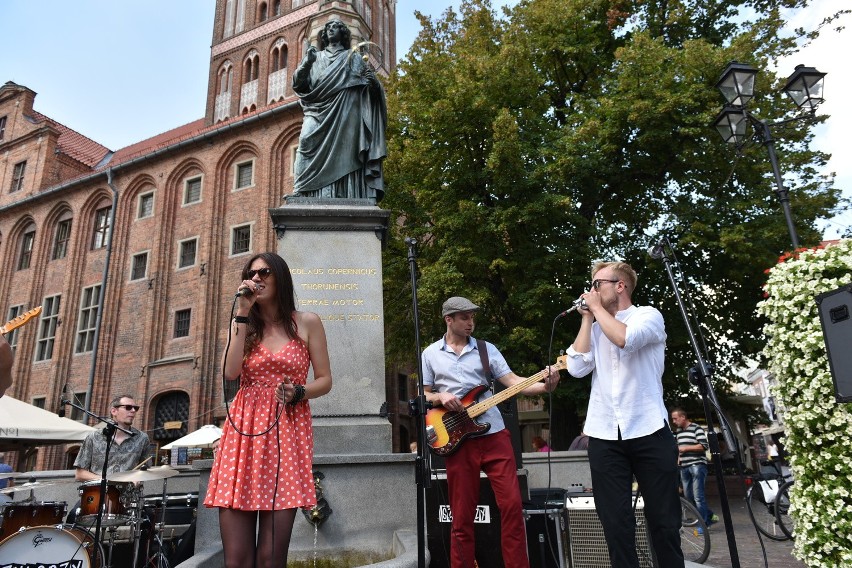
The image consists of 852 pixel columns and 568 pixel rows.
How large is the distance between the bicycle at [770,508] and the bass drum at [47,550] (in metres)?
7.03

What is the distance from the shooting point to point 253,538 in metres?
2.49

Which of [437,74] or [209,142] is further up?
[209,142]

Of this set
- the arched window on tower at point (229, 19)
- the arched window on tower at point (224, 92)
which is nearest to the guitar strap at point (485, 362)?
the arched window on tower at point (224, 92)

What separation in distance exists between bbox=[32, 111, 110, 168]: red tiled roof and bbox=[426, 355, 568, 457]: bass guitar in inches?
1403

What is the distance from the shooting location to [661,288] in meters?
14.0

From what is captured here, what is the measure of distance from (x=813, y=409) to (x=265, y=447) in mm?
3383

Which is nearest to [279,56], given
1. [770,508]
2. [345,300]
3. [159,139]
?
[159,139]

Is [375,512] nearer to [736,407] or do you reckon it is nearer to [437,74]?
[437,74]

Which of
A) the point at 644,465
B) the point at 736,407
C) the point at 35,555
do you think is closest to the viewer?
the point at 644,465

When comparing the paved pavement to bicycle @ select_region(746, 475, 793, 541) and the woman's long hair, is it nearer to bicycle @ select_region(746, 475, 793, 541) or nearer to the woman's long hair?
bicycle @ select_region(746, 475, 793, 541)

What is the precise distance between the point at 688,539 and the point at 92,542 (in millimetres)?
5543

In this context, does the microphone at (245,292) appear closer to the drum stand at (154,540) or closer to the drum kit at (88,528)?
the drum kit at (88,528)

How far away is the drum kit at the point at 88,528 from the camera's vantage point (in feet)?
15.6

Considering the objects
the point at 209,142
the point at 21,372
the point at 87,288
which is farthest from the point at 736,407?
the point at 21,372
